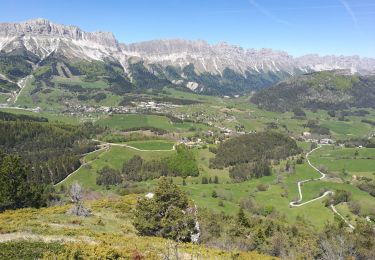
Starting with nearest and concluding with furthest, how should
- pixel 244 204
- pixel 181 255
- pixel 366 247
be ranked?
pixel 181 255, pixel 366 247, pixel 244 204

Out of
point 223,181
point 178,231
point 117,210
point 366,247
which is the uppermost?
point 178,231

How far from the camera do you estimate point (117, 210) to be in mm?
71312

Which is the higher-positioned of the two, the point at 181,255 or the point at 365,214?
the point at 181,255

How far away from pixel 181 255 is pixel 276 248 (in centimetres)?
4534

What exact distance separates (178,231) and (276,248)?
1420 inches

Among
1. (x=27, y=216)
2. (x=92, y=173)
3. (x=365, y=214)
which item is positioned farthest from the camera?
(x=92, y=173)

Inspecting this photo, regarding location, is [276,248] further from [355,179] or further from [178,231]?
[355,179]

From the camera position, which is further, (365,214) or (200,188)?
(200,188)

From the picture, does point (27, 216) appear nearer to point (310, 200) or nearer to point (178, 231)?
point (178, 231)

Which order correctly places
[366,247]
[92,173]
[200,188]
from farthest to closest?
1. [92,173]
2. [200,188]
3. [366,247]

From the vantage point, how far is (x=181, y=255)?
41.2m

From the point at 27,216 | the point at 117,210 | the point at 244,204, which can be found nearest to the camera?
the point at 27,216

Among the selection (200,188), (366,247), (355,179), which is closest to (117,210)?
(366,247)

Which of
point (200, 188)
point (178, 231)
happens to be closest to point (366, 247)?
point (178, 231)
